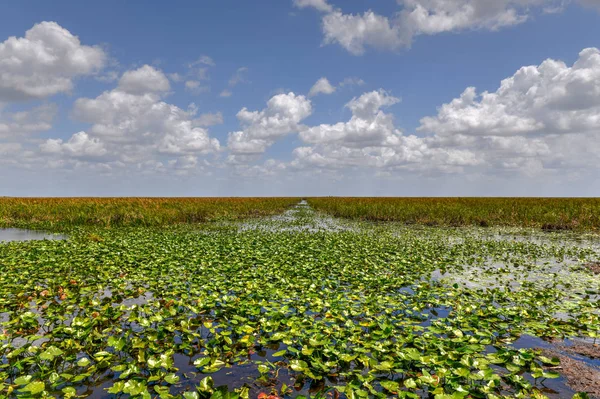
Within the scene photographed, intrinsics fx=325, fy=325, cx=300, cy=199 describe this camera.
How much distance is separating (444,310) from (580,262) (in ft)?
26.0

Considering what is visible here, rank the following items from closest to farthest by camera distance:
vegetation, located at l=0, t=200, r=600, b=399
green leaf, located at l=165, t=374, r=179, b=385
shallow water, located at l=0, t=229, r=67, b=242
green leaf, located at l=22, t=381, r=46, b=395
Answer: green leaf, located at l=22, t=381, r=46, b=395, green leaf, located at l=165, t=374, r=179, b=385, vegetation, located at l=0, t=200, r=600, b=399, shallow water, located at l=0, t=229, r=67, b=242

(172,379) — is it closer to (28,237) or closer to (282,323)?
(282,323)

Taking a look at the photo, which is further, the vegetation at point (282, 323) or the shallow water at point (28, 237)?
the shallow water at point (28, 237)

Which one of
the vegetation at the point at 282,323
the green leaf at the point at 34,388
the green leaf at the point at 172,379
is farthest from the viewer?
the vegetation at the point at 282,323

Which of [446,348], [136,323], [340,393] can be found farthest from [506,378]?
[136,323]

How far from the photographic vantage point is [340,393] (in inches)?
148

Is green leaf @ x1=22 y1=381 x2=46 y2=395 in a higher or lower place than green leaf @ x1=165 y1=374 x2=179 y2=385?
higher

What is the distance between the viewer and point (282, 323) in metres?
5.40

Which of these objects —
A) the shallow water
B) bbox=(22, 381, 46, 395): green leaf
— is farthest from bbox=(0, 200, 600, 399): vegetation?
the shallow water

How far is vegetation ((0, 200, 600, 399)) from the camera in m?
3.79

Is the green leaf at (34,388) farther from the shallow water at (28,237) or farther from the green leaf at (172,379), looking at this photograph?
the shallow water at (28,237)

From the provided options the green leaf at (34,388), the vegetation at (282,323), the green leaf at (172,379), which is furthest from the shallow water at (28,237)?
the green leaf at (172,379)

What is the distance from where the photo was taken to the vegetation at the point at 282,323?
149 inches

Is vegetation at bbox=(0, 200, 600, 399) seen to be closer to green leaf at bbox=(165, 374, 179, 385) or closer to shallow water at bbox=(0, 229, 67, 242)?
green leaf at bbox=(165, 374, 179, 385)
